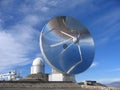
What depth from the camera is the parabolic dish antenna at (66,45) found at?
240 ft

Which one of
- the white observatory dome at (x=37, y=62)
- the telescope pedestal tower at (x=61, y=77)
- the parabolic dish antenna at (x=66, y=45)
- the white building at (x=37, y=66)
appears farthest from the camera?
the white observatory dome at (x=37, y=62)

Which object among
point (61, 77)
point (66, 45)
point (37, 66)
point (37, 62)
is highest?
point (66, 45)

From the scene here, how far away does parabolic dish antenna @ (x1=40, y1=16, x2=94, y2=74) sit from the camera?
2879 inches

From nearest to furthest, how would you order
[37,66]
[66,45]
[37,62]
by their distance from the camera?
[66,45] < [37,66] < [37,62]

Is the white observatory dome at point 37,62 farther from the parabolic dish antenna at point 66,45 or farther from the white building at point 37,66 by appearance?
the parabolic dish antenna at point 66,45

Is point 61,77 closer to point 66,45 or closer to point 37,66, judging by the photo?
point 66,45

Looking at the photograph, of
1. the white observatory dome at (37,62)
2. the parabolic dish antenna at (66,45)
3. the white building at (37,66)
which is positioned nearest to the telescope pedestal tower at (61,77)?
the parabolic dish antenna at (66,45)

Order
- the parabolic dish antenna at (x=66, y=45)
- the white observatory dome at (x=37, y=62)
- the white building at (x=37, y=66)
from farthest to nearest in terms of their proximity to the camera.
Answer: the white observatory dome at (x=37, y=62) → the white building at (x=37, y=66) → the parabolic dish antenna at (x=66, y=45)

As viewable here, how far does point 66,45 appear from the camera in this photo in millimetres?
77562

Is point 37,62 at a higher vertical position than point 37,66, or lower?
higher

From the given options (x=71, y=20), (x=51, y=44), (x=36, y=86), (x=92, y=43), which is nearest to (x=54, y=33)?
(x=51, y=44)

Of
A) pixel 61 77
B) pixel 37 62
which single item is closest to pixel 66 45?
pixel 61 77

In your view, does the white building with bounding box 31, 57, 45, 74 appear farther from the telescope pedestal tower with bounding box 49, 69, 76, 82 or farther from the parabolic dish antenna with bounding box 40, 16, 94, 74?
the parabolic dish antenna with bounding box 40, 16, 94, 74

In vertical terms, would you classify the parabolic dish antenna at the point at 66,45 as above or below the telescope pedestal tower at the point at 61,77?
above
